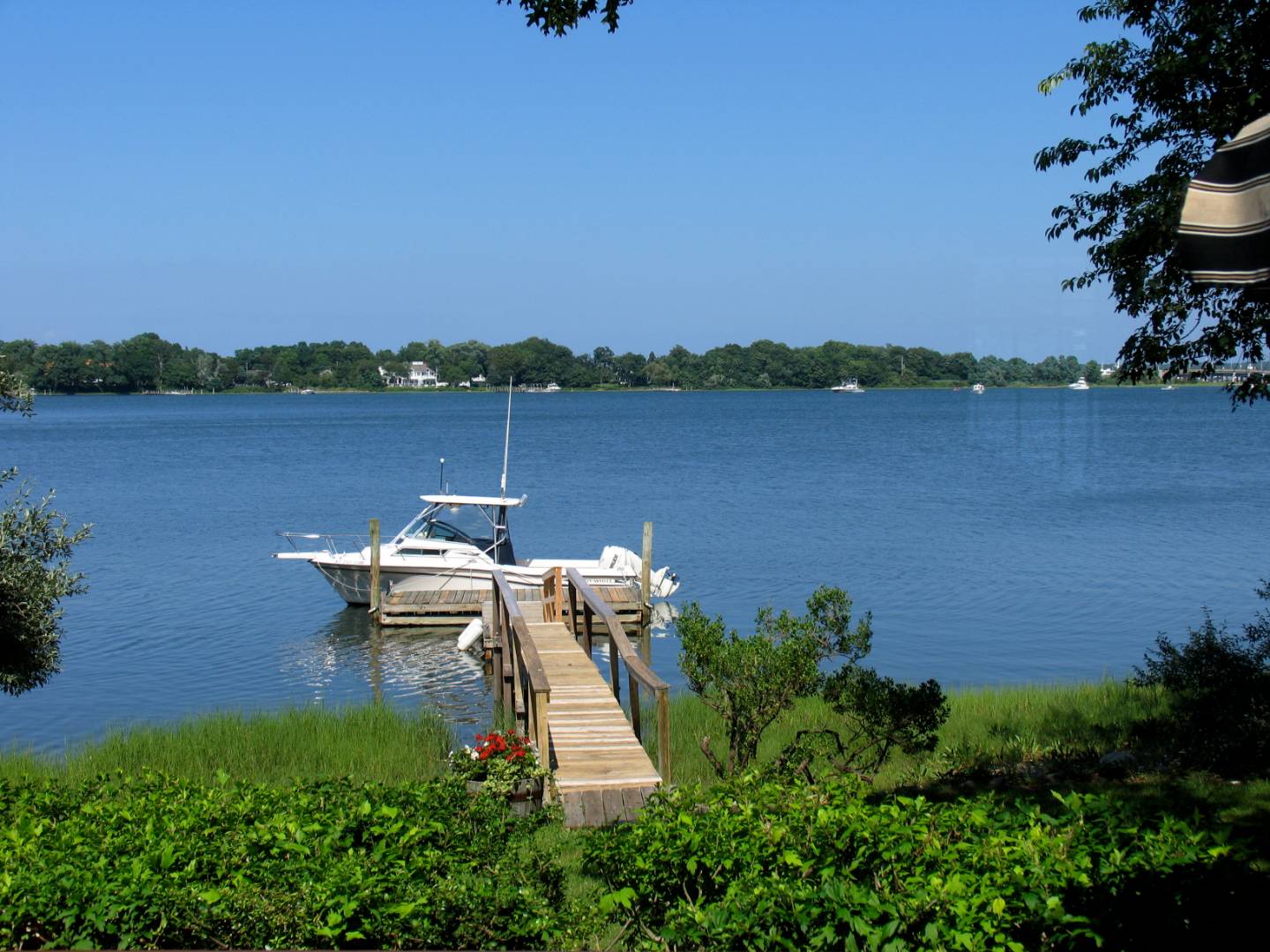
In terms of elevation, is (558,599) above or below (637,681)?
below

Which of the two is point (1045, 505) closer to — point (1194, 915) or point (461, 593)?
point (461, 593)

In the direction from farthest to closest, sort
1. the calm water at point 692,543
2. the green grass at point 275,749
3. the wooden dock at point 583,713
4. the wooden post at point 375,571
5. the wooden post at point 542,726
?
the wooden post at point 375,571 → the calm water at point 692,543 → the green grass at point 275,749 → the wooden post at point 542,726 → the wooden dock at point 583,713

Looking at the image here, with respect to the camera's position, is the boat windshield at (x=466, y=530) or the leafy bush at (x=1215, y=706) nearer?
the leafy bush at (x=1215, y=706)

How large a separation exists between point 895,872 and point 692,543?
28638 millimetres

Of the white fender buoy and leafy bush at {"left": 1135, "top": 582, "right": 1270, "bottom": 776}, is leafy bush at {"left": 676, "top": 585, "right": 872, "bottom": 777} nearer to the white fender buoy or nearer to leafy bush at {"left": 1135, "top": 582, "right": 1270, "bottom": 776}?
leafy bush at {"left": 1135, "top": 582, "right": 1270, "bottom": 776}

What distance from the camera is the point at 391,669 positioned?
20562 mm

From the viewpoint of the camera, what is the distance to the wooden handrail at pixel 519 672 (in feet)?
33.2

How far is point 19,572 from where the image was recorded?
9805mm

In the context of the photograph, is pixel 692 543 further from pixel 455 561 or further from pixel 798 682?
pixel 798 682

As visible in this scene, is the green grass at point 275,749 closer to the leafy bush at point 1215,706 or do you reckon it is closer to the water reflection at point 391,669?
the water reflection at point 391,669

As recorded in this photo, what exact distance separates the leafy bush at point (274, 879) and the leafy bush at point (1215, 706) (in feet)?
18.7

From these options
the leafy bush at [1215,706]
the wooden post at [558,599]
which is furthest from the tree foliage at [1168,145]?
the wooden post at [558,599]

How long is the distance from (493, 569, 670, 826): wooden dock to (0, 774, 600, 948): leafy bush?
2762 mm

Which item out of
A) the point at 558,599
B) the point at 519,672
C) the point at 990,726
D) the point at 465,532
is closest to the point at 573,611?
the point at 558,599
